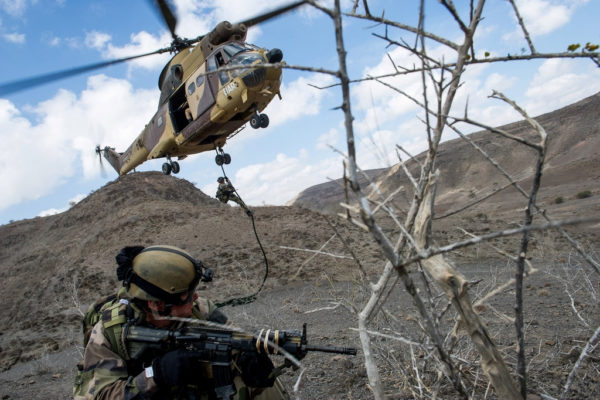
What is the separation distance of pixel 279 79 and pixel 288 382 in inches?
246

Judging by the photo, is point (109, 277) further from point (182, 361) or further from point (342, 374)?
point (182, 361)

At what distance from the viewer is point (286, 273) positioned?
1273 centimetres

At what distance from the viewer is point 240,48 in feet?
28.1

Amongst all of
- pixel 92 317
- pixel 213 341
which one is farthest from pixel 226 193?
pixel 213 341

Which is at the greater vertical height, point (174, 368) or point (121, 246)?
point (121, 246)

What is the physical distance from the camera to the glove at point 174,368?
2.33 meters

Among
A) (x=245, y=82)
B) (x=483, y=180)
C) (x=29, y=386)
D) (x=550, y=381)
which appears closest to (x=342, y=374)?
(x=550, y=381)

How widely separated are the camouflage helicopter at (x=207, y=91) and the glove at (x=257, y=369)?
5675mm

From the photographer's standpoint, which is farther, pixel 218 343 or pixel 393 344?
pixel 393 344

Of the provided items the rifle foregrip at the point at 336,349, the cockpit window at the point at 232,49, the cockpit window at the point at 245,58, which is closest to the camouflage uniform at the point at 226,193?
the cockpit window at the point at 245,58

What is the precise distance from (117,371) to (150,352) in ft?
0.73

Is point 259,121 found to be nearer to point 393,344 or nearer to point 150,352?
point 393,344

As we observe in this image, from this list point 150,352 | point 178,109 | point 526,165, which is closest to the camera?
point 150,352

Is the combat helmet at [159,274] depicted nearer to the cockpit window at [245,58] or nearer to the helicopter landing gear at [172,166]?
the cockpit window at [245,58]
